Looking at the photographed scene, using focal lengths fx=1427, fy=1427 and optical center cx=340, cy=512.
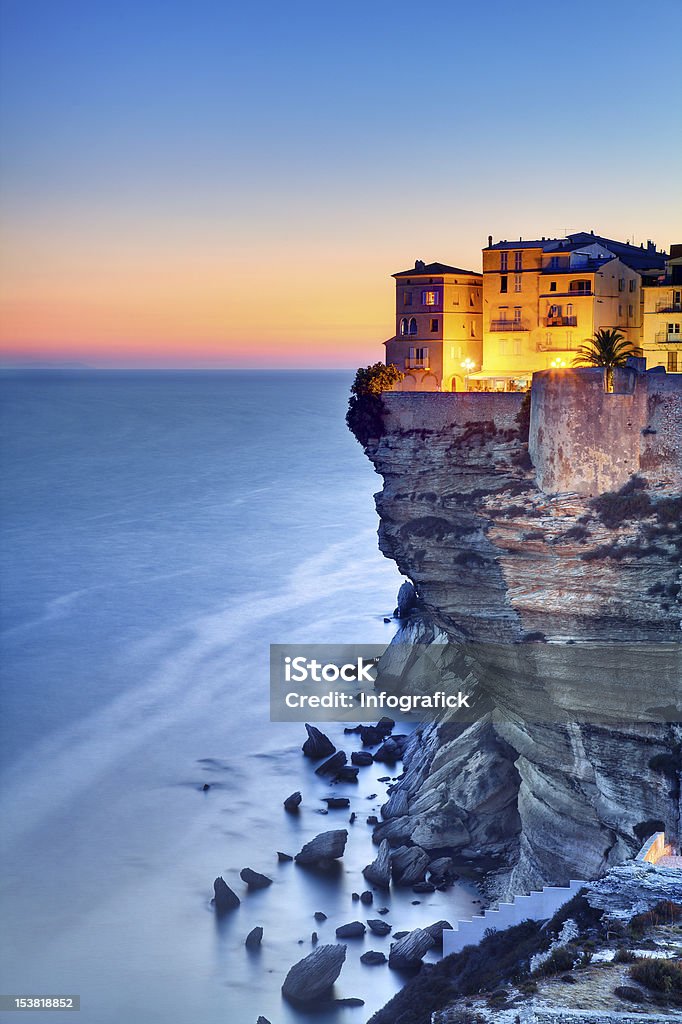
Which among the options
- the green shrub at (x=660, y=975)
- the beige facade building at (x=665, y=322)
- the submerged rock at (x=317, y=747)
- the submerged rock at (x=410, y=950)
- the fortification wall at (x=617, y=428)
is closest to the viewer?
the green shrub at (x=660, y=975)

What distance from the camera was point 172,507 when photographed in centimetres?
9800

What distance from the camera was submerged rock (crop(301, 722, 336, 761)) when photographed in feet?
143

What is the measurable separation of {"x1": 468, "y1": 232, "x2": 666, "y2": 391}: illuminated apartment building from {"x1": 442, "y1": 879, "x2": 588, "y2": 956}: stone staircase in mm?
15975

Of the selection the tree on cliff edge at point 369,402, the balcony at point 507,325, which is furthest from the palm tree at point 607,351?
the tree on cliff edge at point 369,402

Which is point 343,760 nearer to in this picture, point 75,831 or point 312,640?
point 75,831

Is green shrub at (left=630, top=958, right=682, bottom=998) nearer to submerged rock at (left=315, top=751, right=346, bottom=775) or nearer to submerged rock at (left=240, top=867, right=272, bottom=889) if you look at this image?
submerged rock at (left=240, top=867, right=272, bottom=889)

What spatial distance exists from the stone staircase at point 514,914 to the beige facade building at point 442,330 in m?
16.5

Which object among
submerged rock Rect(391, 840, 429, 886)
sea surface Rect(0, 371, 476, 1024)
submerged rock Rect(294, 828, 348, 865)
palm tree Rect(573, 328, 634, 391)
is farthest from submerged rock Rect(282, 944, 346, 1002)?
palm tree Rect(573, 328, 634, 391)

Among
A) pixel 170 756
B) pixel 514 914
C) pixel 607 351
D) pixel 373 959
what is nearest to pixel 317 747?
pixel 170 756

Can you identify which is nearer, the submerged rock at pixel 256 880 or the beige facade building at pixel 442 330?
the submerged rock at pixel 256 880

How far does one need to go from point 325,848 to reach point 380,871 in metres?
1.86

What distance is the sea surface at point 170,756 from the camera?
32.2 meters

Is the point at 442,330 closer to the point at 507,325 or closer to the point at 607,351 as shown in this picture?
the point at 507,325

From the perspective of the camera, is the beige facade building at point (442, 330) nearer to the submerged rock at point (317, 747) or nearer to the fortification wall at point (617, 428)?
the fortification wall at point (617, 428)
